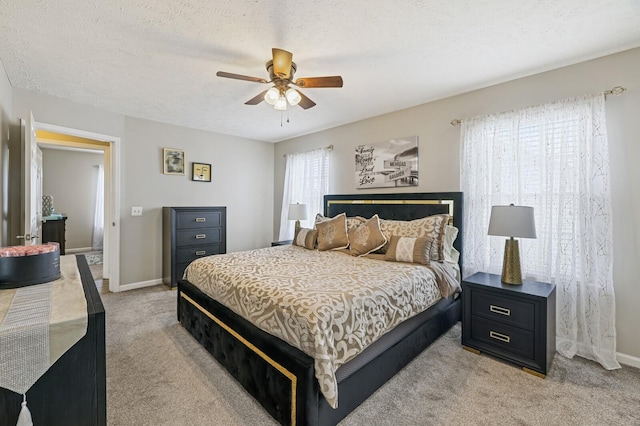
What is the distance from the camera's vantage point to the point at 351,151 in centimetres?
425

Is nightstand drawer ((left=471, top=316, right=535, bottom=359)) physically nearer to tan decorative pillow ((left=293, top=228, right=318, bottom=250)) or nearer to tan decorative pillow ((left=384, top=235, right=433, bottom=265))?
tan decorative pillow ((left=384, top=235, right=433, bottom=265))

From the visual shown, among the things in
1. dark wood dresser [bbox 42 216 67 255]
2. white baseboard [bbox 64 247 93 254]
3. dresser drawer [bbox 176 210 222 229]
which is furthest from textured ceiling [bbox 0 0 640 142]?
A: white baseboard [bbox 64 247 93 254]

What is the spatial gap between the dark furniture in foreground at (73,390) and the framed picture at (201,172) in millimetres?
3898

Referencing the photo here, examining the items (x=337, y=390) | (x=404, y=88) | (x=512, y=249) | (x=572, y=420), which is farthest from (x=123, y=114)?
(x=572, y=420)

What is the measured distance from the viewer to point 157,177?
14.0ft

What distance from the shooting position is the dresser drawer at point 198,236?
161 inches

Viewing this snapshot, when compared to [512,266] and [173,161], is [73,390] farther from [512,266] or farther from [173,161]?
[173,161]

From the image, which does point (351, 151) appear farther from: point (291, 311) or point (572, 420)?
point (572, 420)

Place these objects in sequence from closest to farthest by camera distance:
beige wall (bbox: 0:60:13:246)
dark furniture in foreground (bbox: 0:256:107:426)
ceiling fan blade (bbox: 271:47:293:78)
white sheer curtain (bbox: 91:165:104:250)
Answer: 1. dark furniture in foreground (bbox: 0:256:107:426)
2. ceiling fan blade (bbox: 271:47:293:78)
3. beige wall (bbox: 0:60:13:246)
4. white sheer curtain (bbox: 91:165:104:250)

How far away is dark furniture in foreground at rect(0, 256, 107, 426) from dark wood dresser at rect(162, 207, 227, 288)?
326 cm

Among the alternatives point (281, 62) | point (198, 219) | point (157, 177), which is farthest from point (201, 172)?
point (281, 62)

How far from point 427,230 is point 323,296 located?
5.39ft

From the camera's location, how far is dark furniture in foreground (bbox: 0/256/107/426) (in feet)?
2.92

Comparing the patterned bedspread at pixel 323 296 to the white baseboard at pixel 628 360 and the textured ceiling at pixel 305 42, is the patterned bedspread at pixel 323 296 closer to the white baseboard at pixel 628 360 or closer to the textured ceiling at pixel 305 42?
the white baseboard at pixel 628 360
